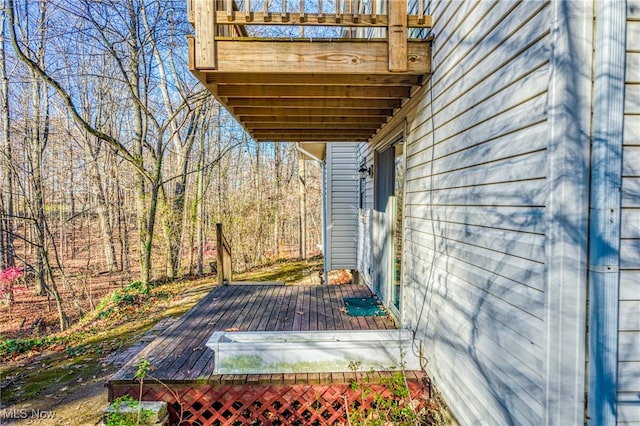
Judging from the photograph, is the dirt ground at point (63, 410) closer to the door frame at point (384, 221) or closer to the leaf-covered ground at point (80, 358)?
the leaf-covered ground at point (80, 358)

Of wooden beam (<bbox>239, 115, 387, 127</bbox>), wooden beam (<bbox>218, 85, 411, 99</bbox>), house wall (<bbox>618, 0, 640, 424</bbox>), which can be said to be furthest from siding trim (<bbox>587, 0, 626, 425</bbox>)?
wooden beam (<bbox>239, 115, 387, 127</bbox>)

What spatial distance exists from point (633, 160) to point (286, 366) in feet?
9.44

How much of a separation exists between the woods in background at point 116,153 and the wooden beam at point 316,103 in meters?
4.78

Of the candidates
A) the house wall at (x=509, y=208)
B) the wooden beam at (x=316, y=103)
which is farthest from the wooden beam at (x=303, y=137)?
the house wall at (x=509, y=208)

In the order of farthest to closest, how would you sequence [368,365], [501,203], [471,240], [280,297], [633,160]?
[280,297], [368,365], [471,240], [501,203], [633,160]

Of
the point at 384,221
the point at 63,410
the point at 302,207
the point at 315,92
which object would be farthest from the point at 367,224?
the point at 302,207

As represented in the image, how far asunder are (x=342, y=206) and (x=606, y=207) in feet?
24.5

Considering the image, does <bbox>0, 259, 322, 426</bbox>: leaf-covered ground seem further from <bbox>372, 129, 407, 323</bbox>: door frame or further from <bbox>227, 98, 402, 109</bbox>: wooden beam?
<bbox>372, 129, 407, 323</bbox>: door frame

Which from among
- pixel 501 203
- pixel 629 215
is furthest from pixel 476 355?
pixel 629 215

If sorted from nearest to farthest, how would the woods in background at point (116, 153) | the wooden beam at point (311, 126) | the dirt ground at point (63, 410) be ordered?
the dirt ground at point (63, 410), the wooden beam at point (311, 126), the woods in background at point (116, 153)

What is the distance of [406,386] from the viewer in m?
2.88

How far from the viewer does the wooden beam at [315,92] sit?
3398 millimetres

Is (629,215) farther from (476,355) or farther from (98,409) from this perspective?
(98,409)

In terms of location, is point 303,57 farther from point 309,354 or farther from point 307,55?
point 309,354
